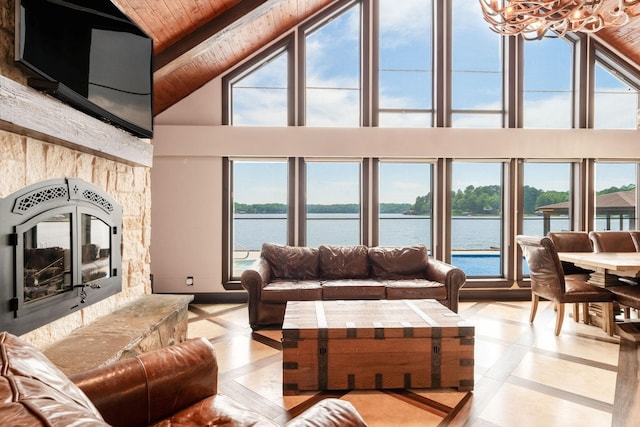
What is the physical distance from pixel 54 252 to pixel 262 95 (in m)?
3.40

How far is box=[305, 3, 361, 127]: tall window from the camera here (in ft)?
16.0

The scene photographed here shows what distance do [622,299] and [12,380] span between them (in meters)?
4.18

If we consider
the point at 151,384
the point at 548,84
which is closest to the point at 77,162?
the point at 151,384

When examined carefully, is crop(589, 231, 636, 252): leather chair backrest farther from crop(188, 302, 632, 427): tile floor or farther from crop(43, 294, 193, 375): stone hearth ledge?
crop(43, 294, 193, 375): stone hearth ledge

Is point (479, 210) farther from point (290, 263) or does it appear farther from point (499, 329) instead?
point (290, 263)

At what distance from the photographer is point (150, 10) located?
281 centimetres

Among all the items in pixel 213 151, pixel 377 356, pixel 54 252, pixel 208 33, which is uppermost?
pixel 208 33

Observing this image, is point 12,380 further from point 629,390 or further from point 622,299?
point 622,299

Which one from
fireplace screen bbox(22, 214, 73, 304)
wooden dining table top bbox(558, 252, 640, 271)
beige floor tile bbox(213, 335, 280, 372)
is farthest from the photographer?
wooden dining table top bbox(558, 252, 640, 271)

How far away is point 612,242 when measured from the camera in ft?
12.9

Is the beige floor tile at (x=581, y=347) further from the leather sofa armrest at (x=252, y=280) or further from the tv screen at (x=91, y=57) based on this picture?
the tv screen at (x=91, y=57)

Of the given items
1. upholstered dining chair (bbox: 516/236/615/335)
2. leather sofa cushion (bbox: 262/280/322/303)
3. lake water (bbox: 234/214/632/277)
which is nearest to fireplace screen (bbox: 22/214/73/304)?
leather sofa cushion (bbox: 262/280/322/303)

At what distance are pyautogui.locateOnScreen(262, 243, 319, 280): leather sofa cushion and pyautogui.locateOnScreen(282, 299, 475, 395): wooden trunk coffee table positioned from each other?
1799 mm

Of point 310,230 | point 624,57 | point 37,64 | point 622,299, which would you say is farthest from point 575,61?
point 37,64
